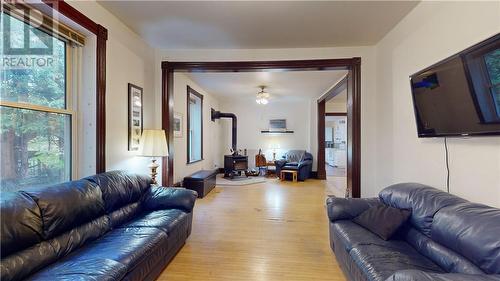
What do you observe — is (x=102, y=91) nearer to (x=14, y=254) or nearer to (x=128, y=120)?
(x=128, y=120)

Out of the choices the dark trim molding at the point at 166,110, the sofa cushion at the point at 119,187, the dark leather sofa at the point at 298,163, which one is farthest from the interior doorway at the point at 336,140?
the sofa cushion at the point at 119,187

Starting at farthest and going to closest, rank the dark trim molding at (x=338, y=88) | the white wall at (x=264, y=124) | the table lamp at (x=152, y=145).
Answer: the white wall at (x=264, y=124) → the dark trim molding at (x=338, y=88) → the table lamp at (x=152, y=145)

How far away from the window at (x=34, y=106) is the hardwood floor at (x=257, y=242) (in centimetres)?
150

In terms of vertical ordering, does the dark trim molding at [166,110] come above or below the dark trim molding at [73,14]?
below

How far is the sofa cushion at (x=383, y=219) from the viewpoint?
208 centimetres

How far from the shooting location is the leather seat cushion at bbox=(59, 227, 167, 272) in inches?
67.0

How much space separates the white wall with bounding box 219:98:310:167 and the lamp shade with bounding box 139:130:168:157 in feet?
18.2

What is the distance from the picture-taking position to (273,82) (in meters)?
5.82

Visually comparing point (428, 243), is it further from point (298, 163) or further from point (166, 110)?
point (298, 163)

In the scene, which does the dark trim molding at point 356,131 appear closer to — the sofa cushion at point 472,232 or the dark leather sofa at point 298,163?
the sofa cushion at point 472,232

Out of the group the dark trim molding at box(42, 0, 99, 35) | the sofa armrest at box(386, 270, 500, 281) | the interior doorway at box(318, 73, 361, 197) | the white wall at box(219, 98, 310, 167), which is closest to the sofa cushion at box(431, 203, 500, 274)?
the sofa armrest at box(386, 270, 500, 281)

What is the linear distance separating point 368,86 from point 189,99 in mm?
3928

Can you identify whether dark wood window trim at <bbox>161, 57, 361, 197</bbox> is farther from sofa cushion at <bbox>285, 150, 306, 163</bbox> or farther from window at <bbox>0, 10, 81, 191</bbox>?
sofa cushion at <bbox>285, 150, 306, 163</bbox>

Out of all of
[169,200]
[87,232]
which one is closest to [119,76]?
[169,200]
